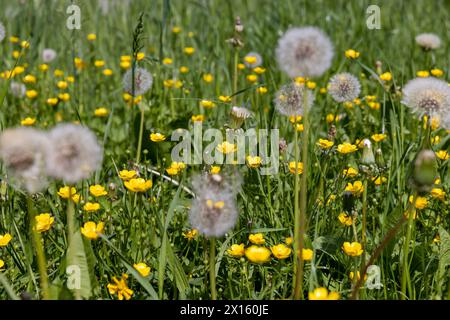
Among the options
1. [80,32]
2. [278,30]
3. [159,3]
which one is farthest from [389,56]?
[80,32]

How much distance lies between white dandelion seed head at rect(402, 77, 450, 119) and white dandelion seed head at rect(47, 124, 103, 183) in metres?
0.88

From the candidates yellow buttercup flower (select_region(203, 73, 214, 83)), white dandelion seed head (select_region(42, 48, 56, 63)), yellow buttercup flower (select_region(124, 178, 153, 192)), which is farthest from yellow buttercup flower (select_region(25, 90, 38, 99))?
yellow buttercup flower (select_region(124, 178, 153, 192))

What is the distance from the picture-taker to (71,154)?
125 centimetres

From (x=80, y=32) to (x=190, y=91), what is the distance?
3.72 feet

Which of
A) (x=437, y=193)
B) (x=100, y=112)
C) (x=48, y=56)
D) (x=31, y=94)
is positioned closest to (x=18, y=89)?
(x=31, y=94)

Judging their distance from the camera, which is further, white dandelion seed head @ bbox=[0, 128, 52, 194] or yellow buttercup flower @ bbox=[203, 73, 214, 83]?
yellow buttercup flower @ bbox=[203, 73, 214, 83]

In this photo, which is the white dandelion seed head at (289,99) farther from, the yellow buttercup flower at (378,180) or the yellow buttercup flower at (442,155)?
the yellow buttercup flower at (442,155)

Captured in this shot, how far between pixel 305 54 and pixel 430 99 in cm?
47

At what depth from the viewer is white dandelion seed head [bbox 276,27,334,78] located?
4.50 feet

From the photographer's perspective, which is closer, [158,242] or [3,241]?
[3,241]

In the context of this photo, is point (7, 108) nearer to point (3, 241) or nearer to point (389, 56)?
point (3, 241)

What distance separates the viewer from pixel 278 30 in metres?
3.87

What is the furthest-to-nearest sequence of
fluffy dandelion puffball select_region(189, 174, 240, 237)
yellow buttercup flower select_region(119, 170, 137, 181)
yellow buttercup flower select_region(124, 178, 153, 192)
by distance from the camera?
yellow buttercup flower select_region(119, 170, 137, 181)
yellow buttercup flower select_region(124, 178, 153, 192)
fluffy dandelion puffball select_region(189, 174, 240, 237)

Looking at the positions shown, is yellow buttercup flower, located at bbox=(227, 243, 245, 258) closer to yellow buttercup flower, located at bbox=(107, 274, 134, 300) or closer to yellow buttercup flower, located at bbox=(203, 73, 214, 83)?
yellow buttercup flower, located at bbox=(107, 274, 134, 300)
